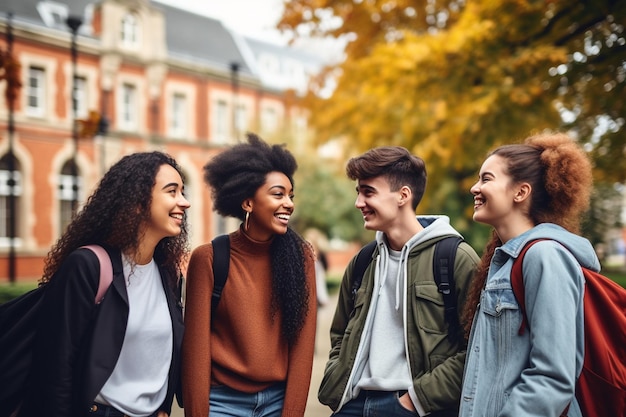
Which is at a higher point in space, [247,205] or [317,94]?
[317,94]

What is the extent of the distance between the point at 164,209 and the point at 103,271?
0.41m

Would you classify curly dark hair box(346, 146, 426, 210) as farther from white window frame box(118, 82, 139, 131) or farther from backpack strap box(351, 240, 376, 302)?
white window frame box(118, 82, 139, 131)

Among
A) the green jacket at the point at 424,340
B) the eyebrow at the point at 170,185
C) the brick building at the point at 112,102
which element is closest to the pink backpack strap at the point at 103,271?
the eyebrow at the point at 170,185

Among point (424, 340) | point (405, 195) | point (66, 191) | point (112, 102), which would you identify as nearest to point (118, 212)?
point (405, 195)

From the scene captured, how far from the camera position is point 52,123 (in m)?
25.9

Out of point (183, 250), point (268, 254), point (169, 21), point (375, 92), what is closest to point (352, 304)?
point (268, 254)

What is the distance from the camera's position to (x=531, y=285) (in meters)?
2.40

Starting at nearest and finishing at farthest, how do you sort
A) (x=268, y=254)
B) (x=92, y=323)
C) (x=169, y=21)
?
(x=92, y=323)
(x=268, y=254)
(x=169, y=21)

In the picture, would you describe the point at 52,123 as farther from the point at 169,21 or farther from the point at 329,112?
the point at 329,112

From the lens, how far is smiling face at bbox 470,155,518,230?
2709 mm

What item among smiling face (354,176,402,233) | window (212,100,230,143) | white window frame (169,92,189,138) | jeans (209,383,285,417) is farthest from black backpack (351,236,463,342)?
window (212,100,230,143)

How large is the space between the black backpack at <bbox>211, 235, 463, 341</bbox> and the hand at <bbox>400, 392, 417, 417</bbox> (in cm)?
33

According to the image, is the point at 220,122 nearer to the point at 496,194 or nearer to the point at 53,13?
the point at 53,13

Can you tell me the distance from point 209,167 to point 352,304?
3.41 feet
